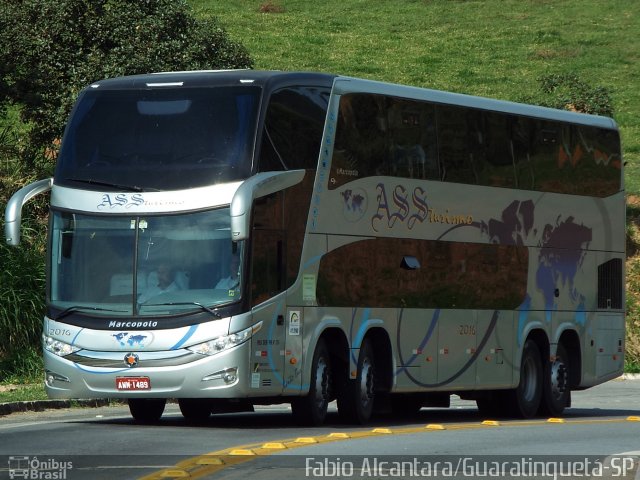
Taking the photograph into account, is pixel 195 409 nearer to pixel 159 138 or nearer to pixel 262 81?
pixel 159 138

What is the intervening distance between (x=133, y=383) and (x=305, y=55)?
157 feet

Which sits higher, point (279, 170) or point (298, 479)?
point (279, 170)

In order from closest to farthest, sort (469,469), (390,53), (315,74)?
1. (469,469)
2. (315,74)
3. (390,53)

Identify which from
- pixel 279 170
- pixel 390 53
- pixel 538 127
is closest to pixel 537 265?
pixel 538 127

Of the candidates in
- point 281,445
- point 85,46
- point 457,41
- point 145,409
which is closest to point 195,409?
point 145,409

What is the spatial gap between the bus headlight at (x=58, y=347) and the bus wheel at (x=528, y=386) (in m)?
7.85

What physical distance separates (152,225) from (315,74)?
9.68 ft

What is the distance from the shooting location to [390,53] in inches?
2633

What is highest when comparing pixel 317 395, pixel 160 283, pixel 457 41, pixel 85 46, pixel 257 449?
pixel 457 41

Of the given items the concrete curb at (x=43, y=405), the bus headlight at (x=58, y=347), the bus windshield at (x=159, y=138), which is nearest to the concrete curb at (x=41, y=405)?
the concrete curb at (x=43, y=405)

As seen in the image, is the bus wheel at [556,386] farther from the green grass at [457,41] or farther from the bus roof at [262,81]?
the green grass at [457,41]

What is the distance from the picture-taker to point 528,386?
2441 centimetres

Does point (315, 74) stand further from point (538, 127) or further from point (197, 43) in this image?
point (197, 43)

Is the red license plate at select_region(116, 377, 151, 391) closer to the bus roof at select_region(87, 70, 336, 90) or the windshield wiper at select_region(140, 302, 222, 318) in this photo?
the windshield wiper at select_region(140, 302, 222, 318)
